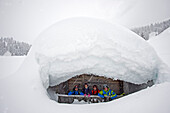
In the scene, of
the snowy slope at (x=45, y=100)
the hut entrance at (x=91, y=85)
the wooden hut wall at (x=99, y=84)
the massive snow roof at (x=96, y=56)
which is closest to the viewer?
the snowy slope at (x=45, y=100)

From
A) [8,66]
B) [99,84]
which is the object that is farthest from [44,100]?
[8,66]

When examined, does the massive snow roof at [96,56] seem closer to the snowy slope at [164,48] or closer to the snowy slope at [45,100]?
the snowy slope at [45,100]

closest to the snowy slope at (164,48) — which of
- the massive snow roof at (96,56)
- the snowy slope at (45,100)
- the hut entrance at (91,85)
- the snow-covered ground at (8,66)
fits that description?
the massive snow roof at (96,56)

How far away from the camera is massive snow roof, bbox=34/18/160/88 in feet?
16.1

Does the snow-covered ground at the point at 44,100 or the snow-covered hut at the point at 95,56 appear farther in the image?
the snow-covered hut at the point at 95,56

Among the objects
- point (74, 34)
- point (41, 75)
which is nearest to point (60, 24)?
point (74, 34)

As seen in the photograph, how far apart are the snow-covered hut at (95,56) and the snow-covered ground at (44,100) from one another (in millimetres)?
648

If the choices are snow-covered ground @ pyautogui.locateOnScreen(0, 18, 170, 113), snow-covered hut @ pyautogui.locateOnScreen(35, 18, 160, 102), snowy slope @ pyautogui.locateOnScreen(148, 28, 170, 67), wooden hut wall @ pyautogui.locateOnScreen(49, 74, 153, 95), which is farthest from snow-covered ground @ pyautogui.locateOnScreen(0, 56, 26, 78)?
snowy slope @ pyautogui.locateOnScreen(148, 28, 170, 67)

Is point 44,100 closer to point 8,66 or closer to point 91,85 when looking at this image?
point 91,85

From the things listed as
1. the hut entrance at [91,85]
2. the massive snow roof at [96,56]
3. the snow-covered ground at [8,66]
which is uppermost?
the massive snow roof at [96,56]

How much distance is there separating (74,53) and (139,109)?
3201 millimetres

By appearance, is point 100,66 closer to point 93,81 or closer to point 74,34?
point 93,81

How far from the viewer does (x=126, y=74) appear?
16.9 feet

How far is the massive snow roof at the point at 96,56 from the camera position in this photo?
16.1 feet
